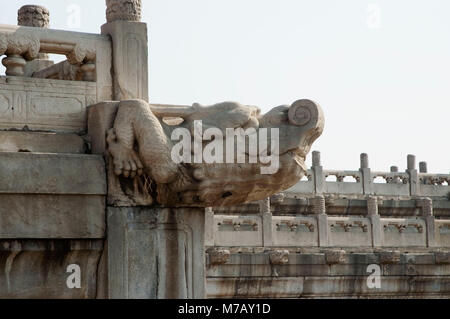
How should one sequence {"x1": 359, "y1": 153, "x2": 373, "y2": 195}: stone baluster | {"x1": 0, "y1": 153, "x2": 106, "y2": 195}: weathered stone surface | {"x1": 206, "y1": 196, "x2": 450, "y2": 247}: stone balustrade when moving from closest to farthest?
{"x1": 0, "y1": 153, "x2": 106, "y2": 195}: weathered stone surface
{"x1": 206, "y1": 196, "x2": 450, "y2": 247}: stone balustrade
{"x1": 359, "y1": 153, "x2": 373, "y2": 195}: stone baluster

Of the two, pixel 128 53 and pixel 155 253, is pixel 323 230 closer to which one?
pixel 128 53

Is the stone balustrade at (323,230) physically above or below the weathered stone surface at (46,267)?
above

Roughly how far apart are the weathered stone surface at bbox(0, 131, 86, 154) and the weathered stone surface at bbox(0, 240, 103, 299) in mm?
650

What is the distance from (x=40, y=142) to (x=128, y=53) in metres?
0.96

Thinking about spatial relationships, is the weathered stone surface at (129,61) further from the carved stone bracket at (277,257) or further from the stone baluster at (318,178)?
the stone baluster at (318,178)

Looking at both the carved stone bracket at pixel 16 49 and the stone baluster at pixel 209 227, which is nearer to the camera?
the carved stone bracket at pixel 16 49

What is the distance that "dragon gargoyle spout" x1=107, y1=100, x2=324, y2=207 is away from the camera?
7.95m

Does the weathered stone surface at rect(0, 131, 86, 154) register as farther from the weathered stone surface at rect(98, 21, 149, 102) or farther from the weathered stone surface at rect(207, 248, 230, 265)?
the weathered stone surface at rect(207, 248, 230, 265)

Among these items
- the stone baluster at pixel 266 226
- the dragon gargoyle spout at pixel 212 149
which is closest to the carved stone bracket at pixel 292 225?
the stone baluster at pixel 266 226

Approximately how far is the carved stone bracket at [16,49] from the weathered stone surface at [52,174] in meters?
0.86

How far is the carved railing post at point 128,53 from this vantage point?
8430 millimetres

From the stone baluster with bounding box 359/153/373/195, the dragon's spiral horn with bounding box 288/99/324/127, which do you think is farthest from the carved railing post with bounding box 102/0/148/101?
the stone baluster with bounding box 359/153/373/195

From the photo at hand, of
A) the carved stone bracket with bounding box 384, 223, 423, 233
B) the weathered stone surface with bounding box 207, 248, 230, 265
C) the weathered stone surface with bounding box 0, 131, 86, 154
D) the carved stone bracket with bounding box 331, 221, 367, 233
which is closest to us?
the weathered stone surface with bounding box 0, 131, 86, 154
